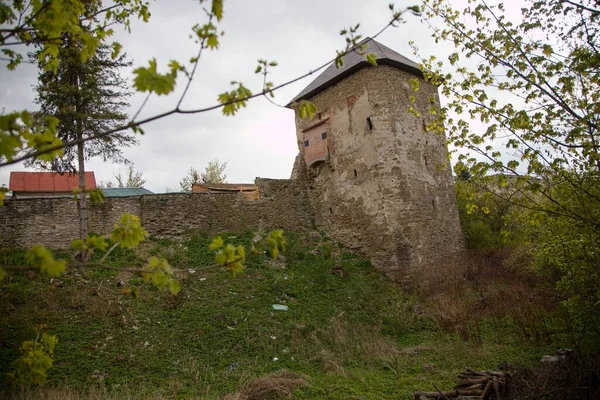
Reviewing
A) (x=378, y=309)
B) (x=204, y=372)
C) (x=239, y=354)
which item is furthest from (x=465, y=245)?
(x=204, y=372)

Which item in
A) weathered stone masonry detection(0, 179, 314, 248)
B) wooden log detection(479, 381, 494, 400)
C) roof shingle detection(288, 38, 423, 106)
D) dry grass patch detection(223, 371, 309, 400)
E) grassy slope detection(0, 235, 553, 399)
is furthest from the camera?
roof shingle detection(288, 38, 423, 106)

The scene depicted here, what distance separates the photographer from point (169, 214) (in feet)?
40.7

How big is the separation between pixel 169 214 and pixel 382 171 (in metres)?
7.09

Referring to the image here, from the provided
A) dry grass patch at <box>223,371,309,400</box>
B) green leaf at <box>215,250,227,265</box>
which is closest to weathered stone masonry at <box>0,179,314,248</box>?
dry grass patch at <box>223,371,309,400</box>

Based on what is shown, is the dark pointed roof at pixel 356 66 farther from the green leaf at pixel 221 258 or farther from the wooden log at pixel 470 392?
the green leaf at pixel 221 258

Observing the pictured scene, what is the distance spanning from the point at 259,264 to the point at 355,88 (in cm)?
699

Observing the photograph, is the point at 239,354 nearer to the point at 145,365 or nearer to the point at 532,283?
the point at 145,365

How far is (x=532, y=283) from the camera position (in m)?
11.8

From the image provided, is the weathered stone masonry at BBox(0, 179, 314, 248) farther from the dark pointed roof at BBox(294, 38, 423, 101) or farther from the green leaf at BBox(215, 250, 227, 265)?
the green leaf at BBox(215, 250, 227, 265)

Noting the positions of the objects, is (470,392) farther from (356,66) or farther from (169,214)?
(356,66)

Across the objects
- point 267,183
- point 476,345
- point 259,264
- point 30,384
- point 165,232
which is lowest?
point 476,345

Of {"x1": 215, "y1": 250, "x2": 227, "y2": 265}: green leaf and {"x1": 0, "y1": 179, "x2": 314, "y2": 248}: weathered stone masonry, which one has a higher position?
{"x1": 0, "y1": 179, "x2": 314, "y2": 248}: weathered stone masonry

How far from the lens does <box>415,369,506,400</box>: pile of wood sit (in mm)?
5246

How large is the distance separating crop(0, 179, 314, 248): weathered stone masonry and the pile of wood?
8.92m
